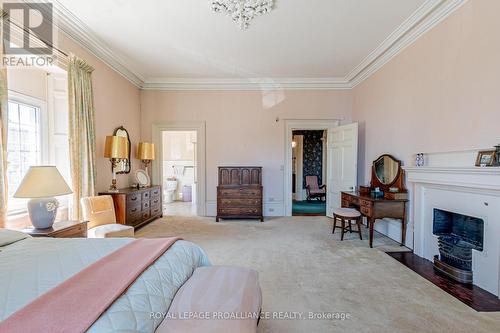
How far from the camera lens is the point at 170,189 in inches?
315

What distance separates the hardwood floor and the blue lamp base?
158 inches

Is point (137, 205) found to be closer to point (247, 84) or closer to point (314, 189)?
point (247, 84)

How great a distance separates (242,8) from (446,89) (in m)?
2.66

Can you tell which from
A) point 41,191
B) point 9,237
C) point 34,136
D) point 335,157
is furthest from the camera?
point 335,157

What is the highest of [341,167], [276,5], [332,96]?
[276,5]

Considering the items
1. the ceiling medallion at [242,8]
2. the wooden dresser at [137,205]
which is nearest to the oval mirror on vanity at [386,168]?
the ceiling medallion at [242,8]

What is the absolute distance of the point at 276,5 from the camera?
10.1ft

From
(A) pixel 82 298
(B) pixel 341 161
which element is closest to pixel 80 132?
(A) pixel 82 298

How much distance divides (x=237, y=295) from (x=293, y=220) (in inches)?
168

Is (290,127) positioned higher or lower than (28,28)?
lower

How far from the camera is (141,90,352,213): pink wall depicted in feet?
19.6

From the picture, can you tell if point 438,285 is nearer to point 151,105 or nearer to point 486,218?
point 486,218

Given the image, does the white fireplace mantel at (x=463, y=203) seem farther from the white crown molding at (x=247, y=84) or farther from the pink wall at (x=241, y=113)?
the white crown molding at (x=247, y=84)

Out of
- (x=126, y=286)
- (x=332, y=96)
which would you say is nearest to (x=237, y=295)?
(x=126, y=286)
